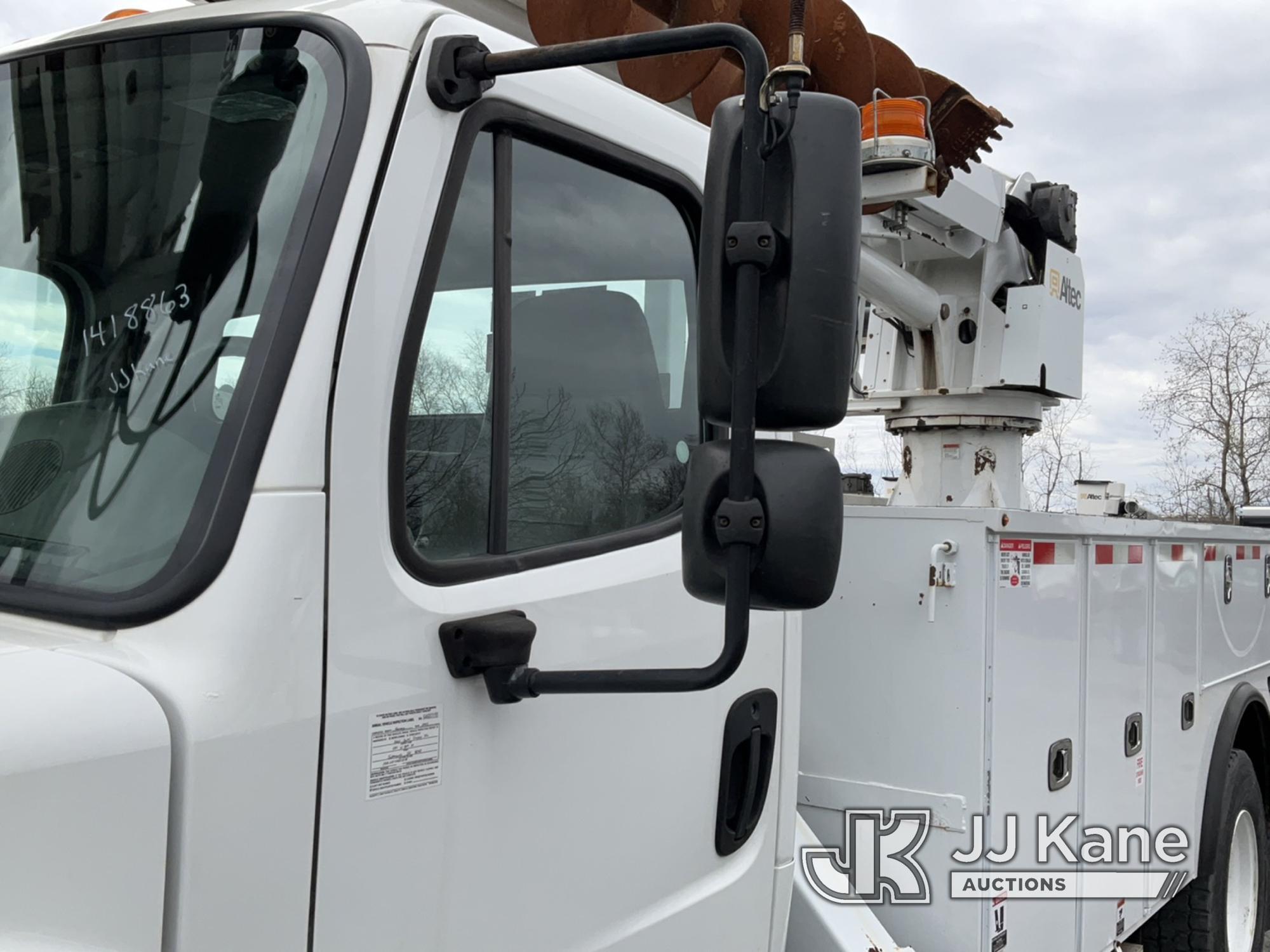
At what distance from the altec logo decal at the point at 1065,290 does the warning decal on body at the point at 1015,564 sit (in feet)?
5.16

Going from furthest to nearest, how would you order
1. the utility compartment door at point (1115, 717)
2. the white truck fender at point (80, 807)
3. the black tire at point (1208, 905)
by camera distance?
the black tire at point (1208, 905)
the utility compartment door at point (1115, 717)
the white truck fender at point (80, 807)

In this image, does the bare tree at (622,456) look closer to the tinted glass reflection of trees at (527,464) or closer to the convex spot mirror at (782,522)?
the tinted glass reflection of trees at (527,464)

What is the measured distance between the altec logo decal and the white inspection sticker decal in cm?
341

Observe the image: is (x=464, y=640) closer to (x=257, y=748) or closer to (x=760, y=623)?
(x=257, y=748)

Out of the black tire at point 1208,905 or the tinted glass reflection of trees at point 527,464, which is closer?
the tinted glass reflection of trees at point 527,464

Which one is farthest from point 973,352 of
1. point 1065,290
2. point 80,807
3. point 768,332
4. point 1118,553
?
point 80,807

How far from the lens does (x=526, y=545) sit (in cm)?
164

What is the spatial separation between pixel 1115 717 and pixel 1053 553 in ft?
2.20

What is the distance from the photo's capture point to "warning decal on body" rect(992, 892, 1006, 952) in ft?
9.37

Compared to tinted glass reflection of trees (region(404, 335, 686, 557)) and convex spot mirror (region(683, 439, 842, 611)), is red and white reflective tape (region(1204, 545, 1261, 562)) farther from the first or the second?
convex spot mirror (region(683, 439, 842, 611))

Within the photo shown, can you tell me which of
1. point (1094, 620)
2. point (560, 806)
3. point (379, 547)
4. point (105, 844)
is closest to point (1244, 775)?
point (1094, 620)

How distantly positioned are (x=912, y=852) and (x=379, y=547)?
76.6 inches

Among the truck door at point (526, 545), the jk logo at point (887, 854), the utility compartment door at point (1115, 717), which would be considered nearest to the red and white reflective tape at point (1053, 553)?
the utility compartment door at point (1115, 717)

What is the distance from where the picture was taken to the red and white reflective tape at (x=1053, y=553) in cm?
302
